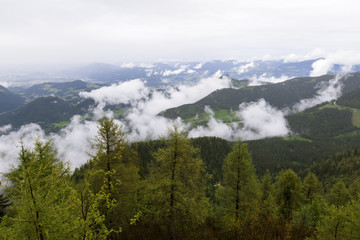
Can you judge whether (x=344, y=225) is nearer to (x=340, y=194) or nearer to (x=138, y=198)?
(x=138, y=198)

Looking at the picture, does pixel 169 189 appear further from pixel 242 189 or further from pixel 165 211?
pixel 242 189

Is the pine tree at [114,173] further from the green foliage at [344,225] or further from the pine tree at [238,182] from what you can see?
the green foliage at [344,225]

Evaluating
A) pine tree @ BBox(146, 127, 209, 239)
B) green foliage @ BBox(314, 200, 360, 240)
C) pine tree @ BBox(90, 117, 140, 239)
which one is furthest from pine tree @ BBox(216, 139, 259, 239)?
pine tree @ BBox(90, 117, 140, 239)

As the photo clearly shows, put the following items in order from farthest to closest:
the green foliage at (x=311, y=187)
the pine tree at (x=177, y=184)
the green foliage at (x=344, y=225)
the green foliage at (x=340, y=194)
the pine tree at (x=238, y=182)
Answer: the green foliage at (x=311, y=187), the green foliage at (x=340, y=194), the pine tree at (x=238, y=182), the pine tree at (x=177, y=184), the green foliage at (x=344, y=225)

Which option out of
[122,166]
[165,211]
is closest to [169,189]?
[165,211]

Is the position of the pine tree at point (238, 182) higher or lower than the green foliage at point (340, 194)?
higher

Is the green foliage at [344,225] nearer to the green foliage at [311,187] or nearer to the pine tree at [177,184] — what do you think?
the pine tree at [177,184]

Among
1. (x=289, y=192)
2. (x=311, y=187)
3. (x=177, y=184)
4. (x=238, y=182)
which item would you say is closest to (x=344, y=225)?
(x=238, y=182)

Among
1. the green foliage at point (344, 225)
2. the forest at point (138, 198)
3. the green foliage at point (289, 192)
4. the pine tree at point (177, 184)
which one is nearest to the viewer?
the forest at point (138, 198)

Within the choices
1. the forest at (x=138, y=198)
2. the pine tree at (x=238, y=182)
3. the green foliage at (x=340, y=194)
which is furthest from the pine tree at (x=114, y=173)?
the green foliage at (x=340, y=194)

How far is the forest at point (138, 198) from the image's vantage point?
269 inches

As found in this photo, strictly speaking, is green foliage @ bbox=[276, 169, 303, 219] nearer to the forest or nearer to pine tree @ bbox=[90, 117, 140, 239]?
the forest

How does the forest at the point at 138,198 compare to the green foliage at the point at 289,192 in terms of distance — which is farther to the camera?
the green foliage at the point at 289,192

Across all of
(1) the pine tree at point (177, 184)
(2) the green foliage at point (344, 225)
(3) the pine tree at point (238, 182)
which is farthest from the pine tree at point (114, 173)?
(2) the green foliage at point (344, 225)
